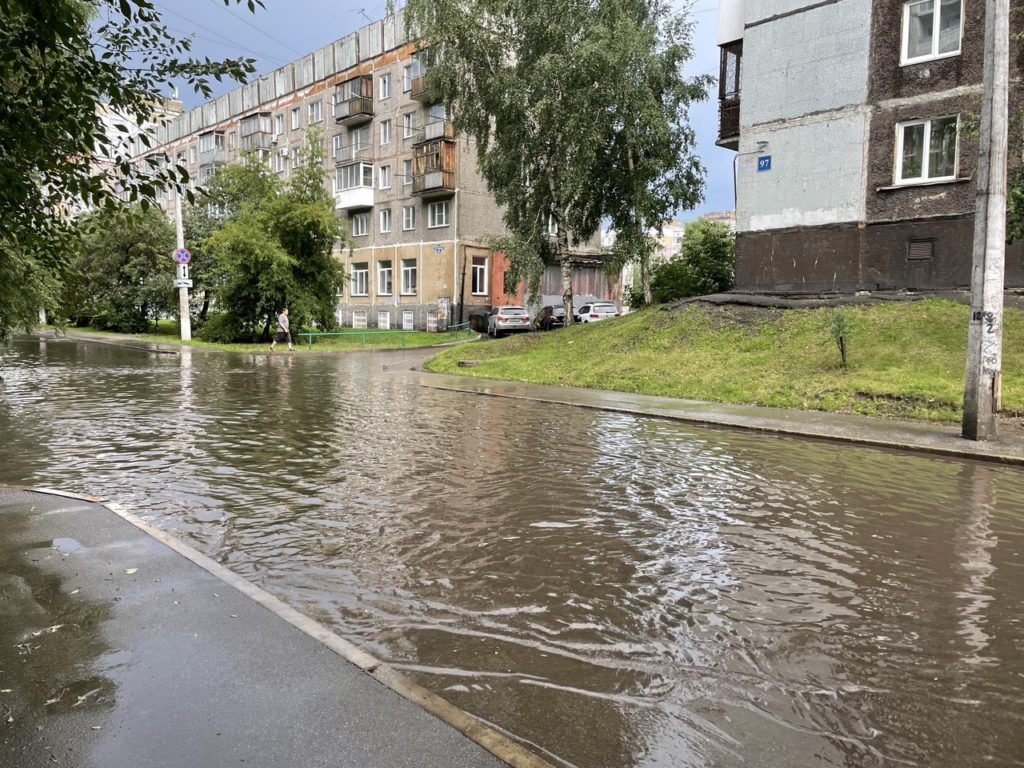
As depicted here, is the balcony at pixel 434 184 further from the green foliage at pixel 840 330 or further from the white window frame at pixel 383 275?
the green foliage at pixel 840 330

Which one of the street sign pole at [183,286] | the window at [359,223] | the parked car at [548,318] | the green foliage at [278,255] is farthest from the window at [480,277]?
the street sign pole at [183,286]

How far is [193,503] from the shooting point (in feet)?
23.7

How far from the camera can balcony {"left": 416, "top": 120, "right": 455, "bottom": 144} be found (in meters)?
42.8

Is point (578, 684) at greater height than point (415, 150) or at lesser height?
lesser

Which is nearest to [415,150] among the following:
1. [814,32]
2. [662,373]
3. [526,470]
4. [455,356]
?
[455,356]

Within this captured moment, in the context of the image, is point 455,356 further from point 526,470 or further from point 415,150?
point 415,150

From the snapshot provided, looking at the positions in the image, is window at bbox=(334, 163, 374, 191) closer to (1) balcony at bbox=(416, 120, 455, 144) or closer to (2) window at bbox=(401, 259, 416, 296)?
(1) balcony at bbox=(416, 120, 455, 144)

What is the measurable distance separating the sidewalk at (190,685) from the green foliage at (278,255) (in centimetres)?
3123

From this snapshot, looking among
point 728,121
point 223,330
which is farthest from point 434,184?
point 728,121

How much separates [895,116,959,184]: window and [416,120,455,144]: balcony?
28.2 metres

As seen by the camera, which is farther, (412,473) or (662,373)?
(662,373)

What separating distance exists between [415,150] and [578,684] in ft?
145

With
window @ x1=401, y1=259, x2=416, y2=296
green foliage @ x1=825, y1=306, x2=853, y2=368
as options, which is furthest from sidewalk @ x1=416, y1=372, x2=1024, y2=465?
window @ x1=401, y1=259, x2=416, y2=296

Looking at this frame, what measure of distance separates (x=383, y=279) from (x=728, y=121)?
30.0m
